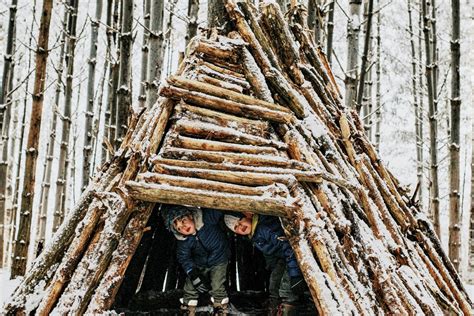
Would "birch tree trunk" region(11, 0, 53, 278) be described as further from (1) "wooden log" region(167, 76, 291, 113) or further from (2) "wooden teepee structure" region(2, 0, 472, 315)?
(1) "wooden log" region(167, 76, 291, 113)

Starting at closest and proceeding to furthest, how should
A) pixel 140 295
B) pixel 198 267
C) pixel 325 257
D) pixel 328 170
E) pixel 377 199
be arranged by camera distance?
pixel 325 257, pixel 328 170, pixel 377 199, pixel 198 267, pixel 140 295

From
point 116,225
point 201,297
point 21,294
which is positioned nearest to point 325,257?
point 116,225

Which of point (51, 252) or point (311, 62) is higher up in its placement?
point (311, 62)

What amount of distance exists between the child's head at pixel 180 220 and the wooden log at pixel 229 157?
0.86 m

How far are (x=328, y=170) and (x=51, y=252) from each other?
2.39 meters

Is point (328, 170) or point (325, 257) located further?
point (328, 170)

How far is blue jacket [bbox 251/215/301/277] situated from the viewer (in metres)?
4.39

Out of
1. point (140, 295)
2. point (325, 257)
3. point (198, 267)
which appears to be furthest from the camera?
point (140, 295)

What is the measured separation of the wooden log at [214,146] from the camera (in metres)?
3.77

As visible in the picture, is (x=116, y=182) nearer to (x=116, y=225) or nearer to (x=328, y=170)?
→ (x=116, y=225)

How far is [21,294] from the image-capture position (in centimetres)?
363

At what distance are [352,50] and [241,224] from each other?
413 cm

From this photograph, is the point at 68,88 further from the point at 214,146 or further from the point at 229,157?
the point at 229,157

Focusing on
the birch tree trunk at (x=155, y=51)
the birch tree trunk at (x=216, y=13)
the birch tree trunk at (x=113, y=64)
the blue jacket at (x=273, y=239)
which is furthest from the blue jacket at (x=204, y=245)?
the birch tree trunk at (x=155, y=51)
